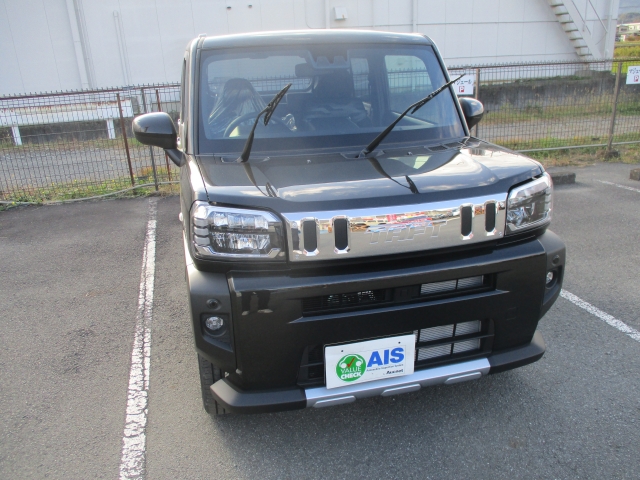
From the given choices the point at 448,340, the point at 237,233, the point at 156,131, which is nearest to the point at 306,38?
the point at 156,131

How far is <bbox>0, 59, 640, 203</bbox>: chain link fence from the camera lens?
7.60 metres

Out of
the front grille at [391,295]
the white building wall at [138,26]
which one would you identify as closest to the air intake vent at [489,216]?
the front grille at [391,295]

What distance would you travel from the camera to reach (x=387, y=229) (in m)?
2.01

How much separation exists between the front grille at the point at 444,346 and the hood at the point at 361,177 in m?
0.61

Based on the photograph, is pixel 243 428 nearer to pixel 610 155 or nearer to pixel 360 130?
pixel 360 130

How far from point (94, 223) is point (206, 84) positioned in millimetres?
4329

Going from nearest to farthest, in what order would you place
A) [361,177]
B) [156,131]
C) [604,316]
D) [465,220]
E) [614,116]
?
[465,220] → [361,177] → [156,131] → [604,316] → [614,116]

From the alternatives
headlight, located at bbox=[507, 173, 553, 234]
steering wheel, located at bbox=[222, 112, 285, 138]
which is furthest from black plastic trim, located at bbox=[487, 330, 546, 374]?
steering wheel, located at bbox=[222, 112, 285, 138]

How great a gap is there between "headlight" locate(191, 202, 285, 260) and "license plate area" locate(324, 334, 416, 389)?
19.6 inches

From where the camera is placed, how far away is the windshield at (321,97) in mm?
2787

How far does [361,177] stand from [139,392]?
182 cm

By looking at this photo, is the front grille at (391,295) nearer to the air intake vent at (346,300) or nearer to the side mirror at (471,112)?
the air intake vent at (346,300)

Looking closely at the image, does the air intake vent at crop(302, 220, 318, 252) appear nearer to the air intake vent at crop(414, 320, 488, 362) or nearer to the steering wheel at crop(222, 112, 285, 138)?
the air intake vent at crop(414, 320, 488, 362)

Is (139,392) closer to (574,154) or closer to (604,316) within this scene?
(604,316)
